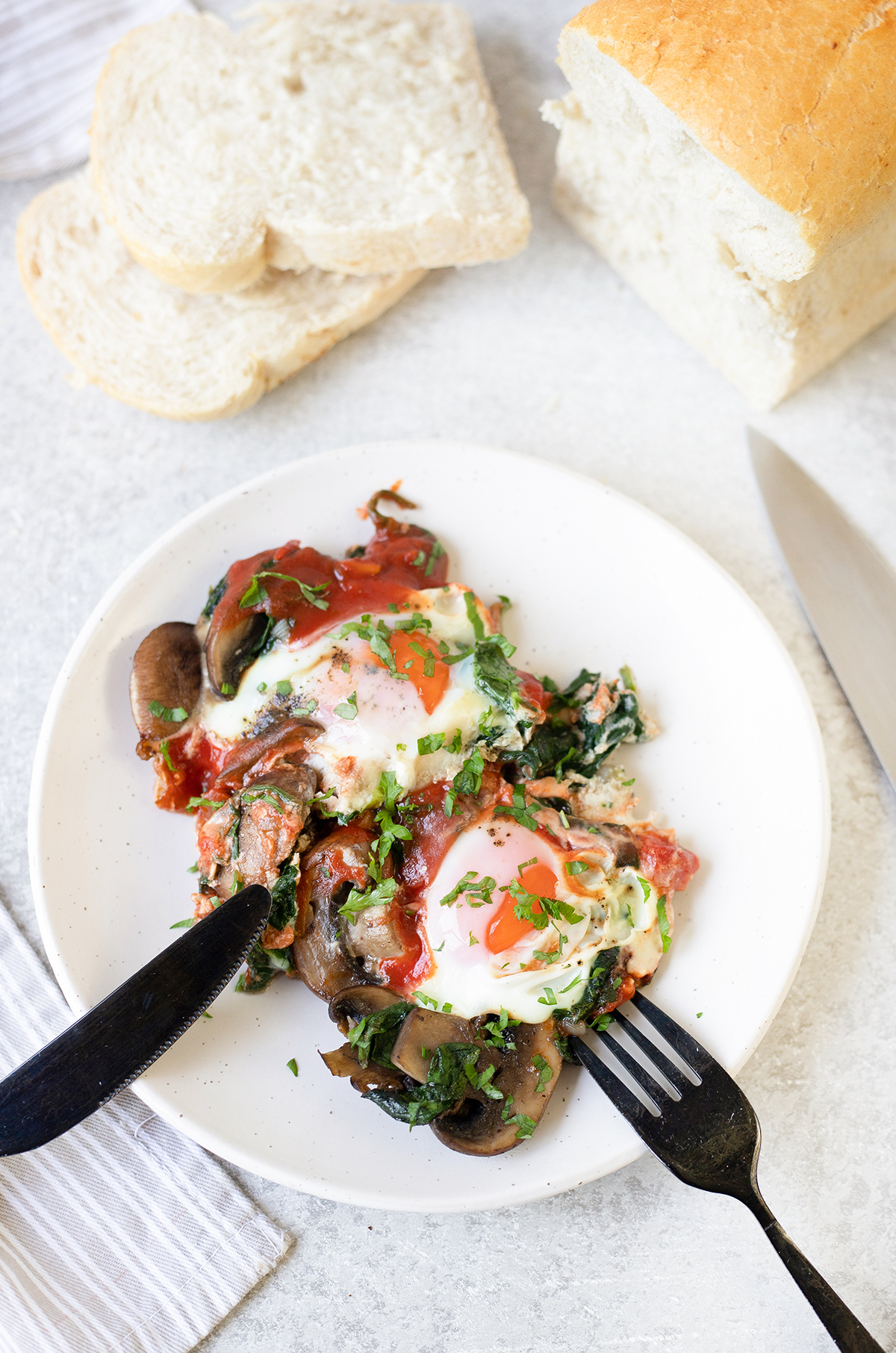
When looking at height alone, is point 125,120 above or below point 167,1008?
above

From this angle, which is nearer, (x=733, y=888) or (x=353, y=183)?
(x=733, y=888)

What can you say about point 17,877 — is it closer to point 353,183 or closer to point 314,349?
point 314,349

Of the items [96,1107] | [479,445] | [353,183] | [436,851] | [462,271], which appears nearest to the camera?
[96,1107]

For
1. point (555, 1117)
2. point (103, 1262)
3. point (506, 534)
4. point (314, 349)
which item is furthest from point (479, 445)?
point (103, 1262)

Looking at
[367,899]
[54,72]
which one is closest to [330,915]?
[367,899]

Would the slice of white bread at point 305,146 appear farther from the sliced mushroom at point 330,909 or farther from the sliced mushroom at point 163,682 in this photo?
the sliced mushroom at point 330,909

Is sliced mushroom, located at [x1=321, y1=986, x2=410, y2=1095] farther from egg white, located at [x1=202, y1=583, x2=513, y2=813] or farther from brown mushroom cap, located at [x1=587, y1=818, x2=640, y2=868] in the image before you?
brown mushroom cap, located at [x1=587, y1=818, x2=640, y2=868]

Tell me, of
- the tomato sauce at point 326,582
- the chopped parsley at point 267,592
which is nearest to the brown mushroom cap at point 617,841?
the tomato sauce at point 326,582
